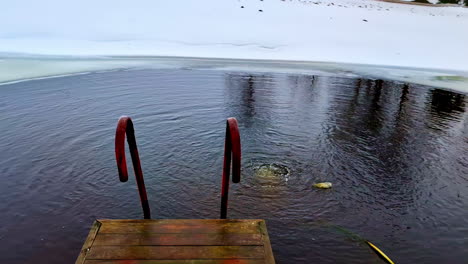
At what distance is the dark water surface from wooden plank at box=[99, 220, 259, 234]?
91 centimetres

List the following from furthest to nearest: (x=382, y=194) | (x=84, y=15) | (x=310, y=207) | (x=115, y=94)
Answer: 1. (x=84, y=15)
2. (x=115, y=94)
3. (x=382, y=194)
4. (x=310, y=207)

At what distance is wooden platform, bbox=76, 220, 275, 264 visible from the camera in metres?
3.20

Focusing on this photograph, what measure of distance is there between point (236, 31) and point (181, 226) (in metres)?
23.1

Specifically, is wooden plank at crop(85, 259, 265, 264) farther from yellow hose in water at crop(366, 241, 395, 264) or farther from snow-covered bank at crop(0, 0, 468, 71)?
snow-covered bank at crop(0, 0, 468, 71)

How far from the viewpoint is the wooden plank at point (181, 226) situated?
11.7ft

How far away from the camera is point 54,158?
21.8ft

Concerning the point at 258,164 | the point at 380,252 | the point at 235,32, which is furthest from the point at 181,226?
the point at 235,32

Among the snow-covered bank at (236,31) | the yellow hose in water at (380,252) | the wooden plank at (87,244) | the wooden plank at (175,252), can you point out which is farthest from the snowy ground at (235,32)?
the yellow hose in water at (380,252)

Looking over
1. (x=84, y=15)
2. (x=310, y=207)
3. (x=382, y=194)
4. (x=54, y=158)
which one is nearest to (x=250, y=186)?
(x=310, y=207)

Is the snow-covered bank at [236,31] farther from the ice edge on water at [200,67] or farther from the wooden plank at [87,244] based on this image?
the wooden plank at [87,244]

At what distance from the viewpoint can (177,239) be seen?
344 cm

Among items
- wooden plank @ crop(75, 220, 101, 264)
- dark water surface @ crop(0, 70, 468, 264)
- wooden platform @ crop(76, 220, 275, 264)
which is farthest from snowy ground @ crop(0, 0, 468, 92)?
wooden platform @ crop(76, 220, 275, 264)

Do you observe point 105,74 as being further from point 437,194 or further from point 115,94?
point 437,194

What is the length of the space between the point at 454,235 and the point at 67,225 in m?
4.98
